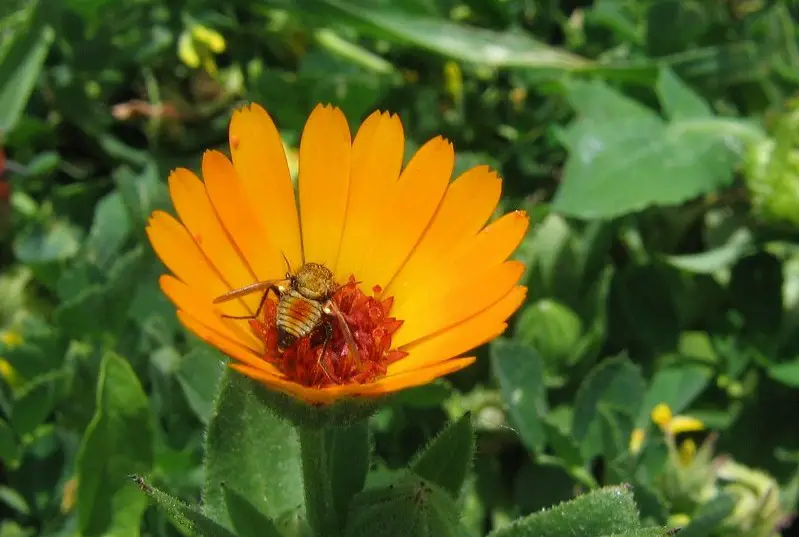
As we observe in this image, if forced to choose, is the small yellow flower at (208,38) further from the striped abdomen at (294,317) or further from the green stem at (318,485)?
the green stem at (318,485)

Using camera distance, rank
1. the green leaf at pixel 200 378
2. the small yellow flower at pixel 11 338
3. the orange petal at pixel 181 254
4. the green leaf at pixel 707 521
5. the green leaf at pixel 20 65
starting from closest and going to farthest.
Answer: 1. the orange petal at pixel 181 254
2. the green leaf at pixel 707 521
3. the green leaf at pixel 200 378
4. the small yellow flower at pixel 11 338
5. the green leaf at pixel 20 65

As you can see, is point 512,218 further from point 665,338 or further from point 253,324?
point 665,338

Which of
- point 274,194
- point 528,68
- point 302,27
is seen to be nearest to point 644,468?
point 274,194

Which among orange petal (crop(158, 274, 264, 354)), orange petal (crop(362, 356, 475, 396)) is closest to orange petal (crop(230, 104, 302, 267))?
orange petal (crop(158, 274, 264, 354))

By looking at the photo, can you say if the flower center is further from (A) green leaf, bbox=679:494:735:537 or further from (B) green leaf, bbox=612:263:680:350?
(B) green leaf, bbox=612:263:680:350

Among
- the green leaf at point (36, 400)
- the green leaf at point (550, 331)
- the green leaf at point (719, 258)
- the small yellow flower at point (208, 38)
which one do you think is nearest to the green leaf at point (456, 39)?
the small yellow flower at point (208, 38)

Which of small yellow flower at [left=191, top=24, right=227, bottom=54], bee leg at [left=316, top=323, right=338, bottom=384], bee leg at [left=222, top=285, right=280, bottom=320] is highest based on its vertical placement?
small yellow flower at [left=191, top=24, right=227, bottom=54]

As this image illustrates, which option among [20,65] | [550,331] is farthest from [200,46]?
[550,331]
